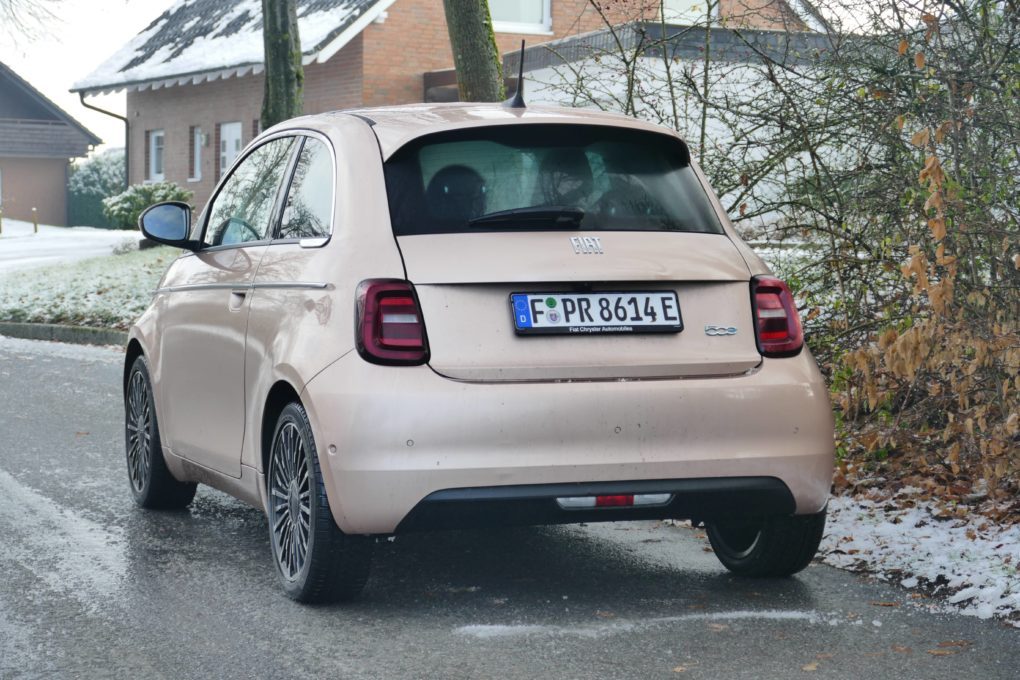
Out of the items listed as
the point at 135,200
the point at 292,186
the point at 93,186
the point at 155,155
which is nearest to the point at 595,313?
the point at 292,186

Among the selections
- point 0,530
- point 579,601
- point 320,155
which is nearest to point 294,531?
point 579,601

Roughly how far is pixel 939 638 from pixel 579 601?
1.26 meters

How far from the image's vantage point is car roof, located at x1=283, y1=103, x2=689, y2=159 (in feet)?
18.6

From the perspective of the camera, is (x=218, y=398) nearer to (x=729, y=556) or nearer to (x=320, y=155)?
(x=320, y=155)

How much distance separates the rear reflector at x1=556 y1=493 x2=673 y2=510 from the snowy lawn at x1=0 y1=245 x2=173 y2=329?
49.1 feet

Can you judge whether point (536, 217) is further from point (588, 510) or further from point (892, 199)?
point (892, 199)

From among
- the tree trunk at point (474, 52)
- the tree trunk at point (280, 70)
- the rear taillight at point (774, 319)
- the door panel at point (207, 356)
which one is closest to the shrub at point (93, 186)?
the tree trunk at point (280, 70)

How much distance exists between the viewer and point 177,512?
7621mm

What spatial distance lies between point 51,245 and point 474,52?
2965 cm

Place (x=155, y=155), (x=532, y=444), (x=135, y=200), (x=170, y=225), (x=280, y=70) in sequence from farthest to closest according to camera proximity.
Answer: (x=155, y=155) < (x=135, y=200) < (x=280, y=70) < (x=170, y=225) < (x=532, y=444)

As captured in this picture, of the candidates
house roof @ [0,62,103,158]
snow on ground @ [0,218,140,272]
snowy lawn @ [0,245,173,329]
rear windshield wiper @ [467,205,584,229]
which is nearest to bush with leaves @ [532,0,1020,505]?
rear windshield wiper @ [467,205,584,229]

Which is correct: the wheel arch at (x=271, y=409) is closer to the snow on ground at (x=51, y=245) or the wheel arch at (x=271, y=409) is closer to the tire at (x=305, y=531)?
the tire at (x=305, y=531)

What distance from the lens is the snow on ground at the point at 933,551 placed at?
575cm

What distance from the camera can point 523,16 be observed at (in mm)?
33938
